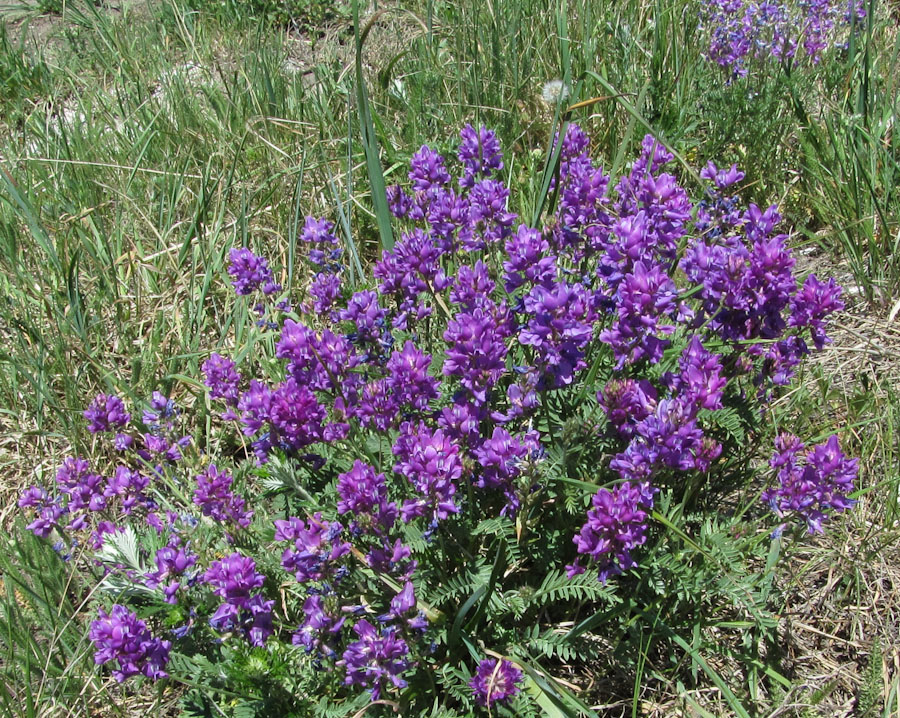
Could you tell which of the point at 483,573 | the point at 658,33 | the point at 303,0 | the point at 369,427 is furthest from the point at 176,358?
the point at 303,0

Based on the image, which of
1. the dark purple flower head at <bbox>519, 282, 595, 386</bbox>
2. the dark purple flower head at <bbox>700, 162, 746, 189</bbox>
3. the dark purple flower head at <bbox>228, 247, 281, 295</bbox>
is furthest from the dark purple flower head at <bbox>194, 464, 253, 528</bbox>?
the dark purple flower head at <bbox>700, 162, 746, 189</bbox>

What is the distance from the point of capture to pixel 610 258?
2.10 metres

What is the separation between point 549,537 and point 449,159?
2.16m

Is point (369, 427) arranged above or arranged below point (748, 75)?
below

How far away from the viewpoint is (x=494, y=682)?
200 cm

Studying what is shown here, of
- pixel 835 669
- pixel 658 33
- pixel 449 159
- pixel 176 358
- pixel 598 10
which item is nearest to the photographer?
pixel 835 669

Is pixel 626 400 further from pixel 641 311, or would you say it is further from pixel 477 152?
pixel 477 152

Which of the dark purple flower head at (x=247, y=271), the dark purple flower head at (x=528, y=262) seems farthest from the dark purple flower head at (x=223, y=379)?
the dark purple flower head at (x=528, y=262)

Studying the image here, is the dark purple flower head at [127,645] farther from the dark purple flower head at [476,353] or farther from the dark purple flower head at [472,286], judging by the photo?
the dark purple flower head at [472,286]

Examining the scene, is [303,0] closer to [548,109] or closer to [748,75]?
[548,109]

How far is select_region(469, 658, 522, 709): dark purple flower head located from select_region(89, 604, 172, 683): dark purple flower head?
30.1 inches

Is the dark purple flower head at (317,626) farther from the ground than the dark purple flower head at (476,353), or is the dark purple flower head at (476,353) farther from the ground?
the dark purple flower head at (476,353)

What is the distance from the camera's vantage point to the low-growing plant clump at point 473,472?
6.39 ft

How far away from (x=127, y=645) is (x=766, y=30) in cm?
→ 410
